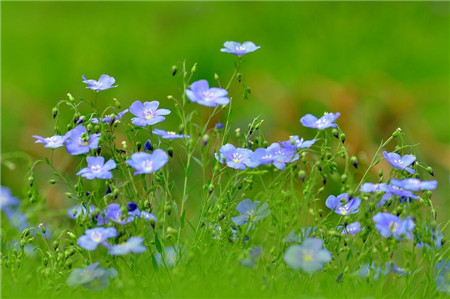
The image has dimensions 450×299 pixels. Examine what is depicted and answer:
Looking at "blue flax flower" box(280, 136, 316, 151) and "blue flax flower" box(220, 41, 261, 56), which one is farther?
"blue flax flower" box(220, 41, 261, 56)

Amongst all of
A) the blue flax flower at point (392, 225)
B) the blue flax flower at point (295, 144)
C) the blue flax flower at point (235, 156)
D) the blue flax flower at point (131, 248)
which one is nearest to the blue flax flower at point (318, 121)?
the blue flax flower at point (295, 144)

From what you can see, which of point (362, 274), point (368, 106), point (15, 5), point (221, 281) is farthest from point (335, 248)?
point (15, 5)

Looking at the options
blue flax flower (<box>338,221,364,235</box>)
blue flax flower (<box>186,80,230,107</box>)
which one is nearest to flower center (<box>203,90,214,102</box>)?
blue flax flower (<box>186,80,230,107</box>)

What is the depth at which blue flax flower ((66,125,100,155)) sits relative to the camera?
1562 millimetres

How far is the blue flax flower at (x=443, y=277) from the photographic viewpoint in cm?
160

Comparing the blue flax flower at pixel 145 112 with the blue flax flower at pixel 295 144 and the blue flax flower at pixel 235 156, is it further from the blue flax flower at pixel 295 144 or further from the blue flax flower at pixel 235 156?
the blue flax flower at pixel 295 144

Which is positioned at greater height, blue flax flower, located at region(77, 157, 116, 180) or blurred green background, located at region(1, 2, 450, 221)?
blue flax flower, located at region(77, 157, 116, 180)

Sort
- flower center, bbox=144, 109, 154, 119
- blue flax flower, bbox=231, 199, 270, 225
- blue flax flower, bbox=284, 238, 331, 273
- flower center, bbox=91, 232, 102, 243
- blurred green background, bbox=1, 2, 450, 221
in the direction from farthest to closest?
1. blurred green background, bbox=1, 2, 450, 221
2. flower center, bbox=144, 109, 154, 119
3. blue flax flower, bbox=231, 199, 270, 225
4. flower center, bbox=91, 232, 102, 243
5. blue flax flower, bbox=284, 238, 331, 273

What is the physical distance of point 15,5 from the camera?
598 cm

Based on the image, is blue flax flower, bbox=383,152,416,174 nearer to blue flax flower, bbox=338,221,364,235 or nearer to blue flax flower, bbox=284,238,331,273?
blue flax flower, bbox=338,221,364,235

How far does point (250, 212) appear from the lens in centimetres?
164

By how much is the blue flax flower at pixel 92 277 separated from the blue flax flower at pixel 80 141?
262 millimetres

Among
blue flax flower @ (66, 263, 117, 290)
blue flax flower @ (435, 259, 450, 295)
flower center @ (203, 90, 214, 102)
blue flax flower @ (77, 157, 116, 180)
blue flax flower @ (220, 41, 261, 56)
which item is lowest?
blue flax flower @ (435, 259, 450, 295)

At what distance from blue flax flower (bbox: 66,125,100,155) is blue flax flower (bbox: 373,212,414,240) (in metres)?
0.63
